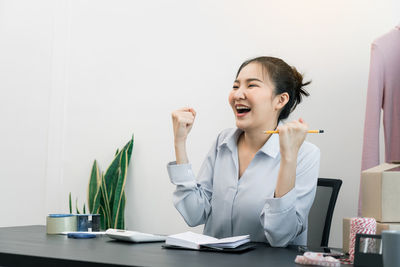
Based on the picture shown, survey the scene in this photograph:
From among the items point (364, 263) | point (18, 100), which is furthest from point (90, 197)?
point (364, 263)

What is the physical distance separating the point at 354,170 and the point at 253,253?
5.38 feet

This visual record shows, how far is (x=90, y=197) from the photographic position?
352cm

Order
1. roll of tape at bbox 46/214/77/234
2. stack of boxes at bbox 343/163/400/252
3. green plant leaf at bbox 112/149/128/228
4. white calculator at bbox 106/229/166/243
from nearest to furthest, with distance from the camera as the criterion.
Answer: stack of boxes at bbox 343/163/400/252 → white calculator at bbox 106/229/166/243 → roll of tape at bbox 46/214/77/234 → green plant leaf at bbox 112/149/128/228

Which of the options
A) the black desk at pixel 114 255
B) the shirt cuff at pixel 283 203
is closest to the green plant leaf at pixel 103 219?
the black desk at pixel 114 255

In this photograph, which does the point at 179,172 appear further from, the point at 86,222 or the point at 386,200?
the point at 386,200

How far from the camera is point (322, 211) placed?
7.54 ft

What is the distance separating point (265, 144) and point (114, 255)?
3.09ft

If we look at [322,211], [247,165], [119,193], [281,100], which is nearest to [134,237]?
[247,165]

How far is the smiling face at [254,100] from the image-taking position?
6.72 ft

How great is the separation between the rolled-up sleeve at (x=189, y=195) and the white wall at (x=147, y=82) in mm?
1063

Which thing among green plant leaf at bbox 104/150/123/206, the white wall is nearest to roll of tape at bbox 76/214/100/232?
the white wall

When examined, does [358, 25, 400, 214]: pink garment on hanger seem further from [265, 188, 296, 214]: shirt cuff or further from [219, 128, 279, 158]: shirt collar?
[265, 188, 296, 214]: shirt cuff

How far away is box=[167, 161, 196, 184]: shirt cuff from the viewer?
1.95 metres

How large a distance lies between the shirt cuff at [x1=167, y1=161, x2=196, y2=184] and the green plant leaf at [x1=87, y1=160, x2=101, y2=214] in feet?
5.14
